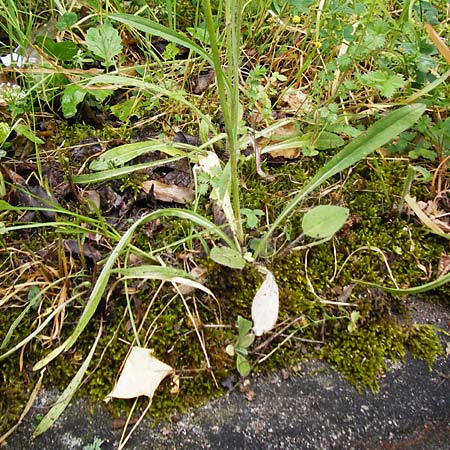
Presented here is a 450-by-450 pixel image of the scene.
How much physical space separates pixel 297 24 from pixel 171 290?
3.52 feet

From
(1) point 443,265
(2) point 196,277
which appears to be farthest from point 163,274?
(1) point 443,265

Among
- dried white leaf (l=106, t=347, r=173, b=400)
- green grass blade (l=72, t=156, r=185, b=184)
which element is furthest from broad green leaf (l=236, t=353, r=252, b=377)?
green grass blade (l=72, t=156, r=185, b=184)

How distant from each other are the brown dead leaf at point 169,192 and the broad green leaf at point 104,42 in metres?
0.41

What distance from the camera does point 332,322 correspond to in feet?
3.91

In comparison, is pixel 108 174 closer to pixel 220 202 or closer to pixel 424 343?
pixel 220 202

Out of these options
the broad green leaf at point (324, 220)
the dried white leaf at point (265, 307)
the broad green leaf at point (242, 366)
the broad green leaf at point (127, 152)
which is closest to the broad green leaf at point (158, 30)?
the broad green leaf at point (127, 152)

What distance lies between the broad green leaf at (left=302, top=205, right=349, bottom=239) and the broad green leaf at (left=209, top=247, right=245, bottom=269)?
0.16 metres

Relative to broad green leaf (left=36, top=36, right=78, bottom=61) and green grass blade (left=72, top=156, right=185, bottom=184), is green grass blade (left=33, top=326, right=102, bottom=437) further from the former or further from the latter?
broad green leaf (left=36, top=36, right=78, bottom=61)

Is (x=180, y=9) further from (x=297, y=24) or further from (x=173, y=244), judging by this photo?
(x=173, y=244)

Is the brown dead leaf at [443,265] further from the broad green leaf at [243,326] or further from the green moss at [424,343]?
the broad green leaf at [243,326]

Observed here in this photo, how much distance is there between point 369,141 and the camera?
124cm

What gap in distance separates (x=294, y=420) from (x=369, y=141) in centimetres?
64

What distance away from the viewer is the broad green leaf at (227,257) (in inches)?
46.2

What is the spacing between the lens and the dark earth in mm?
1049
